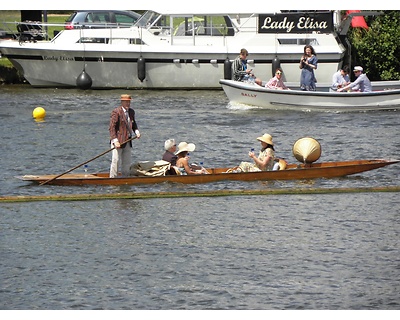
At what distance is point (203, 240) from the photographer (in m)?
16.3

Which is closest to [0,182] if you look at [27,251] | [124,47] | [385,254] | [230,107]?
[27,251]

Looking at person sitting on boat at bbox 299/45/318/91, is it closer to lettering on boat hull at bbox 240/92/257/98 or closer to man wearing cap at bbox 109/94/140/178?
lettering on boat hull at bbox 240/92/257/98

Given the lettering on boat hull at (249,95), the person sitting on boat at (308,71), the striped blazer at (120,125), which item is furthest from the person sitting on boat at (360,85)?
the striped blazer at (120,125)

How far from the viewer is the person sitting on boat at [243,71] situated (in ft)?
99.6

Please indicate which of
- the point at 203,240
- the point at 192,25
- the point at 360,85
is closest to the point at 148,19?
the point at 192,25

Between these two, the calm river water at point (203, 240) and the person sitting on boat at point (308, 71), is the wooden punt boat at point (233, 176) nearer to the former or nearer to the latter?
the calm river water at point (203, 240)

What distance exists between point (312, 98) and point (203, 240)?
44.8ft

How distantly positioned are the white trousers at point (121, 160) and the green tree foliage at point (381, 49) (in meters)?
16.1

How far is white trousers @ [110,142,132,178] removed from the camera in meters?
19.4

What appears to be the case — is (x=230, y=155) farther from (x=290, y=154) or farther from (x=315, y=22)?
(x=315, y=22)

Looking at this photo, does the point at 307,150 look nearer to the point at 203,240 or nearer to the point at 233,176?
the point at 233,176

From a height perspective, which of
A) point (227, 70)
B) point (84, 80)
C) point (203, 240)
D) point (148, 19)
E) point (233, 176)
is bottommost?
point (203, 240)

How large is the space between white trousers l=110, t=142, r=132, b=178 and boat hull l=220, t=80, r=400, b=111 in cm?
1052

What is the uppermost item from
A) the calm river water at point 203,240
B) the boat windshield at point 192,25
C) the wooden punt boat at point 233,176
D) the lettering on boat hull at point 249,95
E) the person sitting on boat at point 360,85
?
the boat windshield at point 192,25
